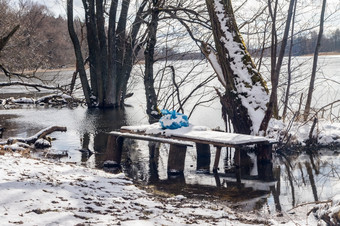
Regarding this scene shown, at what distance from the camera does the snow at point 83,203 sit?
5.07m

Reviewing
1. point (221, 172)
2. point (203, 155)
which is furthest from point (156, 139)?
point (203, 155)

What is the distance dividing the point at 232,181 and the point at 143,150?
14.5 feet

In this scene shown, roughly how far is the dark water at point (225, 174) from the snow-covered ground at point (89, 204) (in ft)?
2.71

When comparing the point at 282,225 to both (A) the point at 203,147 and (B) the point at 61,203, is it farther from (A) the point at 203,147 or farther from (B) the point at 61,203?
(A) the point at 203,147

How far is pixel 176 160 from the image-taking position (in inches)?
396

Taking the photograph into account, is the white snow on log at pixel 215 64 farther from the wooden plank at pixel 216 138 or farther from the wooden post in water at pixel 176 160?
the wooden post in water at pixel 176 160

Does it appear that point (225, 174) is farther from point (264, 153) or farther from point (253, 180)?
point (264, 153)

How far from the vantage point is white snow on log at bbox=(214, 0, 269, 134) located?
12078 millimetres

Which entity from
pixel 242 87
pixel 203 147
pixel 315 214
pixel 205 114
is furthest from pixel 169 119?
pixel 205 114

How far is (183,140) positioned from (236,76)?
307 cm

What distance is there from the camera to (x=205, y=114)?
21.1 m

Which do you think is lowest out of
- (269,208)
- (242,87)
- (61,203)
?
(269,208)

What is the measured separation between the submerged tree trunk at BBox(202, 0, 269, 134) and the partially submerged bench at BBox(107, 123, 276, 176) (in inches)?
61.4

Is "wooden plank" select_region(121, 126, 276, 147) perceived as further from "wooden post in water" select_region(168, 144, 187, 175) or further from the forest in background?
the forest in background
